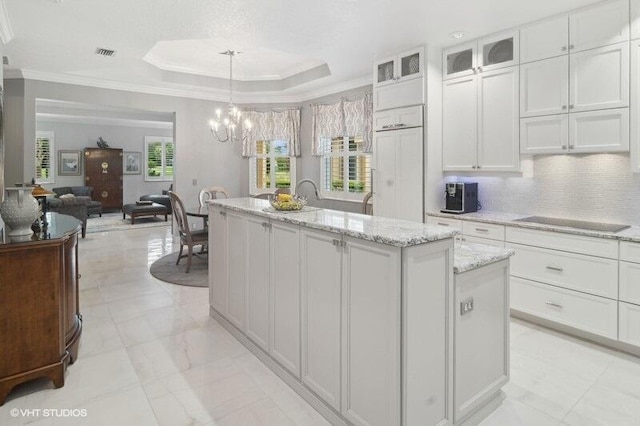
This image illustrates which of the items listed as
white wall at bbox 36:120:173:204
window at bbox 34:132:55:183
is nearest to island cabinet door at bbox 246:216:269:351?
white wall at bbox 36:120:173:204

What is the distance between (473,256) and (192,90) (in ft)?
20.9

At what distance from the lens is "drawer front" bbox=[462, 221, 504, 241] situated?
11.6ft

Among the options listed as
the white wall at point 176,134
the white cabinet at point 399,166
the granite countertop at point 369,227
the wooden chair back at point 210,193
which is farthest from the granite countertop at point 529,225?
the white wall at point 176,134

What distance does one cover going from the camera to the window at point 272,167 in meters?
7.45

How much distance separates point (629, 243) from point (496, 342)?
1479 mm

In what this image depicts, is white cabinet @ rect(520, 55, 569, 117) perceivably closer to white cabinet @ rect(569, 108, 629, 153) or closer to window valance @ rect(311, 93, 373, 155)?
white cabinet @ rect(569, 108, 629, 153)

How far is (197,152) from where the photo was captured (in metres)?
7.29

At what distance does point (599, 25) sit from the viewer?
308 centimetres

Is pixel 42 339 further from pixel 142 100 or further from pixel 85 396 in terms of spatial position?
pixel 142 100

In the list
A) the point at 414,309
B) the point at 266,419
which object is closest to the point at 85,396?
the point at 266,419

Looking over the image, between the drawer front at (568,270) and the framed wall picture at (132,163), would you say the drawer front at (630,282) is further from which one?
the framed wall picture at (132,163)

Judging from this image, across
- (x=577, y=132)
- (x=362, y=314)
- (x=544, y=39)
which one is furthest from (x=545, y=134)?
(x=362, y=314)

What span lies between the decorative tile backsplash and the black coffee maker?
21 centimetres

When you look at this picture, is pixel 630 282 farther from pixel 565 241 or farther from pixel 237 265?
pixel 237 265
